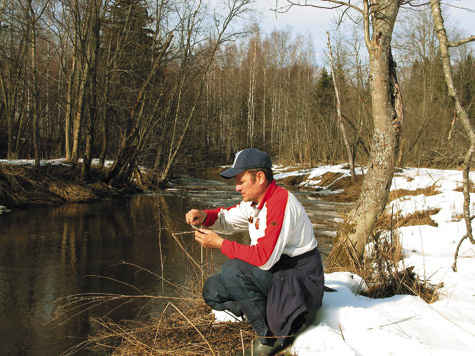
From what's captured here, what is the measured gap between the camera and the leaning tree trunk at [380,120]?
391 cm

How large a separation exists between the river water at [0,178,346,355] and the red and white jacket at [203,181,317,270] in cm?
77

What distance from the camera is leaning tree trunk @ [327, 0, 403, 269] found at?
3.91 m

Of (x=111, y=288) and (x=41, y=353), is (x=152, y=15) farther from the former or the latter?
(x=41, y=353)

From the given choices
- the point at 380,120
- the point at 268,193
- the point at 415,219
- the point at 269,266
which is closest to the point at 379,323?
the point at 269,266

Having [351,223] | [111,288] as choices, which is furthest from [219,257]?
[351,223]

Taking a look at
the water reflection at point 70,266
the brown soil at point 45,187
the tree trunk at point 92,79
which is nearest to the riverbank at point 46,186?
the brown soil at point 45,187

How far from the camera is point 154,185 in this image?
52.9 feet

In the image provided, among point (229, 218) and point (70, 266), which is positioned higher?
point (229, 218)

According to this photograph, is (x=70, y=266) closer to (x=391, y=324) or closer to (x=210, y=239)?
(x=210, y=239)

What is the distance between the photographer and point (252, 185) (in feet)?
8.50

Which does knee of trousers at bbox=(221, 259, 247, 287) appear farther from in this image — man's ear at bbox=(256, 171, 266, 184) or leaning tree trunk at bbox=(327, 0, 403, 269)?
leaning tree trunk at bbox=(327, 0, 403, 269)

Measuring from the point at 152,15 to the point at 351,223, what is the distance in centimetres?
1330

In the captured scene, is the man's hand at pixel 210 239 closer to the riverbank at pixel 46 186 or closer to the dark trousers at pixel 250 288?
the dark trousers at pixel 250 288

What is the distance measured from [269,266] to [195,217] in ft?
2.65
